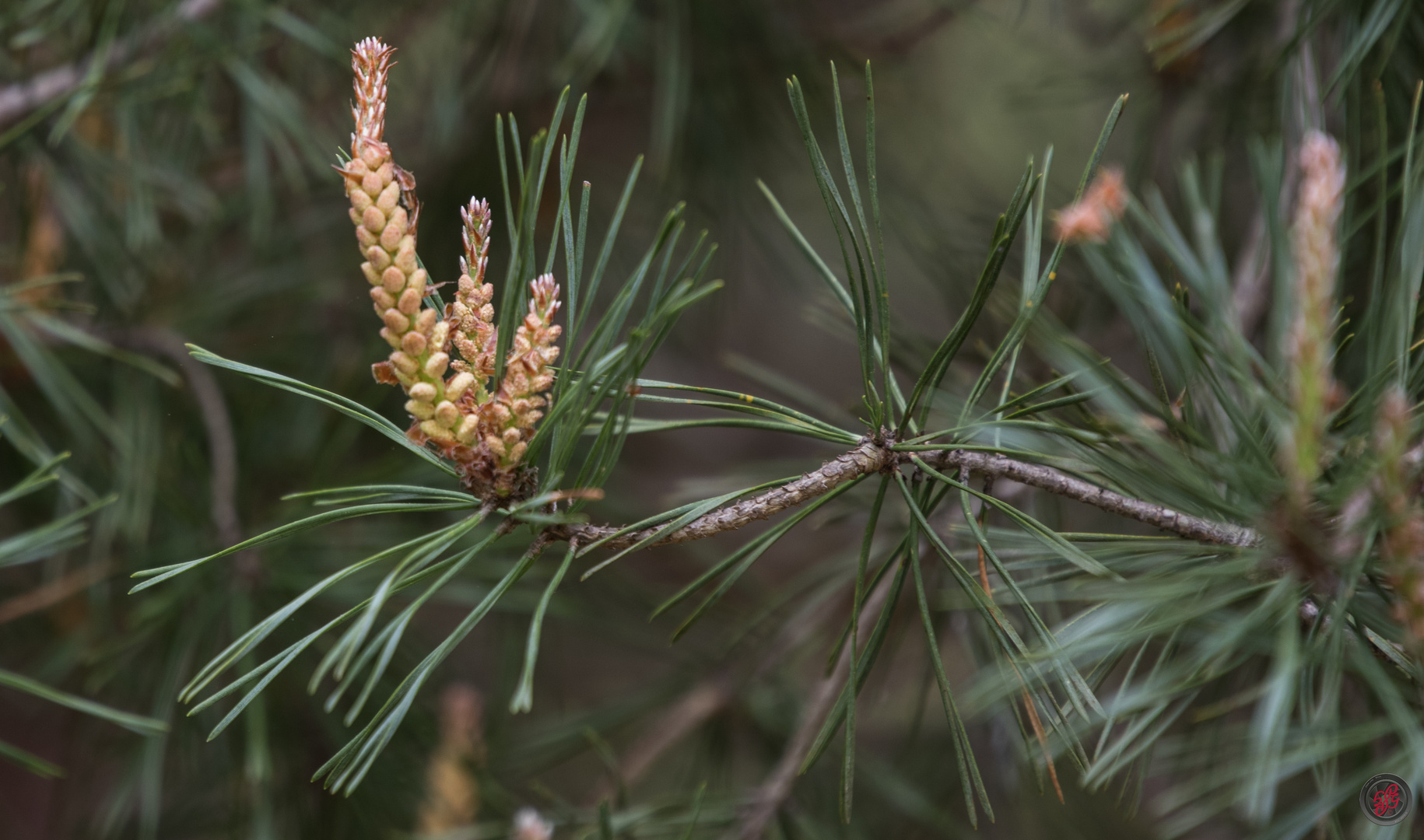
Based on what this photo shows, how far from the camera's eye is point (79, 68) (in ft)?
2.21

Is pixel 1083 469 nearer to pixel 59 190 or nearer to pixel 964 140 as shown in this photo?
pixel 59 190

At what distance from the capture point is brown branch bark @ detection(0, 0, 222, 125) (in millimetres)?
650

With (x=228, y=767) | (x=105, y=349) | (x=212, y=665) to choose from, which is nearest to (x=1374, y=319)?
(x=212, y=665)

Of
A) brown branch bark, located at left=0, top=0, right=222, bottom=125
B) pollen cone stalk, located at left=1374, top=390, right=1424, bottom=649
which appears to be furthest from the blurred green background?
pollen cone stalk, located at left=1374, top=390, right=1424, bottom=649

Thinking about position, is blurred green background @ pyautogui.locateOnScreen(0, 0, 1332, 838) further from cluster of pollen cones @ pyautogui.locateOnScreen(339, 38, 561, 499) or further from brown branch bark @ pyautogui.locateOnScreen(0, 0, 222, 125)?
cluster of pollen cones @ pyautogui.locateOnScreen(339, 38, 561, 499)

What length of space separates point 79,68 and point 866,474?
0.68 meters

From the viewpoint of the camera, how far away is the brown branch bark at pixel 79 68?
65 centimetres

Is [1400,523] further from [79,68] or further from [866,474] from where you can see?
[79,68]

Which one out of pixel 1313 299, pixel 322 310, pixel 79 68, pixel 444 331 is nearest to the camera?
pixel 1313 299

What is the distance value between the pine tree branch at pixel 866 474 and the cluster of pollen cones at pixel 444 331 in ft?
0.14

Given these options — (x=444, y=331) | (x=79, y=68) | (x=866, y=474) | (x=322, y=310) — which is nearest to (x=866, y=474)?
(x=866, y=474)

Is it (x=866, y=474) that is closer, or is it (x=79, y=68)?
(x=866, y=474)

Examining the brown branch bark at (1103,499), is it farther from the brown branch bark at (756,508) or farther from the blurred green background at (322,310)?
the blurred green background at (322,310)

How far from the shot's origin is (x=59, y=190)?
74 centimetres
